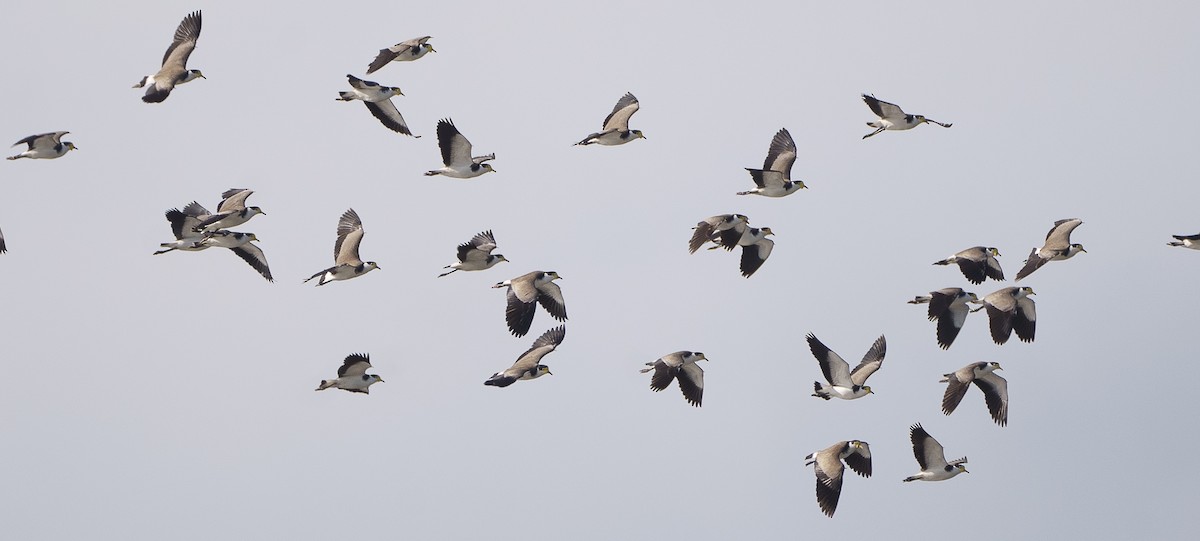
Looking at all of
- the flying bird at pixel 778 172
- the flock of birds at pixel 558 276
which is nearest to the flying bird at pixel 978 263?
the flock of birds at pixel 558 276

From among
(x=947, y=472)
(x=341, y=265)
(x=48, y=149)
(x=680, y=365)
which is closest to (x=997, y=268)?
(x=947, y=472)

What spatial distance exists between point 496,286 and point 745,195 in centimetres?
561

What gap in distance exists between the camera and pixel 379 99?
3838 centimetres

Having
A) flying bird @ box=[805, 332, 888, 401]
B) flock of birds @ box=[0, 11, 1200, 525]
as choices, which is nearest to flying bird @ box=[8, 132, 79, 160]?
flock of birds @ box=[0, 11, 1200, 525]

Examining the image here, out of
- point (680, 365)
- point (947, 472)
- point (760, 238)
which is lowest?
point (947, 472)

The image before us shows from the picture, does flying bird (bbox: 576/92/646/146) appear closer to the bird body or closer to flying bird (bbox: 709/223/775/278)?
flying bird (bbox: 709/223/775/278)

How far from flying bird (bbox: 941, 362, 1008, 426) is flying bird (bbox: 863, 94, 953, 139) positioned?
5625 mm

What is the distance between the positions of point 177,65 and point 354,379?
7.19m

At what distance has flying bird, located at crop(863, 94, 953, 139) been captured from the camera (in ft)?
130

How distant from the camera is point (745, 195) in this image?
38.1m

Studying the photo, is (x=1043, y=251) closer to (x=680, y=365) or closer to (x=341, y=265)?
(x=680, y=365)

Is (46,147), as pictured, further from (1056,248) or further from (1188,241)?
(1188,241)

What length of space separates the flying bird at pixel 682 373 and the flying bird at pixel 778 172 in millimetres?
3501

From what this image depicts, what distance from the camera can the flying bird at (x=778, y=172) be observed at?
38.3 metres
